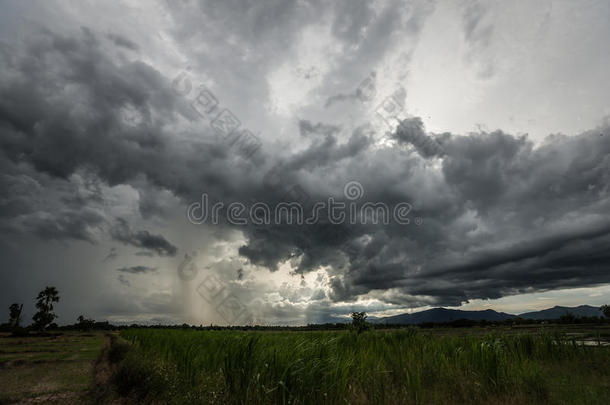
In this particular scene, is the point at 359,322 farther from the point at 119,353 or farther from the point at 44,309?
the point at 44,309

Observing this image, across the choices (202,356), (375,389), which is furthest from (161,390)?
(375,389)

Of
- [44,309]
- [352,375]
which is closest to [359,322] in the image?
[352,375]

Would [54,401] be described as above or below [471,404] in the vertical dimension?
below

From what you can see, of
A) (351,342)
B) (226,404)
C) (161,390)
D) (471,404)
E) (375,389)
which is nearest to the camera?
(226,404)

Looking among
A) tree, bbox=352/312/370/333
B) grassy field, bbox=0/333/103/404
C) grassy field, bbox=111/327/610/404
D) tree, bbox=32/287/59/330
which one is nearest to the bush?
grassy field, bbox=0/333/103/404

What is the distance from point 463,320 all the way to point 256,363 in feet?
338

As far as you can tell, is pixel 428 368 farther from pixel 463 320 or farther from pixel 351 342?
pixel 463 320

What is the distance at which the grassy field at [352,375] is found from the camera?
684cm

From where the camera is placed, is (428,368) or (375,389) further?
(428,368)

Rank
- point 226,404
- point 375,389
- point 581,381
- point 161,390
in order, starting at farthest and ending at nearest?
point 581,381 → point 161,390 → point 375,389 → point 226,404

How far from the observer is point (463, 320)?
93812 mm

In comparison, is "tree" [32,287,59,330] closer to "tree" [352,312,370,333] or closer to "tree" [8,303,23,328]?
"tree" [8,303,23,328]

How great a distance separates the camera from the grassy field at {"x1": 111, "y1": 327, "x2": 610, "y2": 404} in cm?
684

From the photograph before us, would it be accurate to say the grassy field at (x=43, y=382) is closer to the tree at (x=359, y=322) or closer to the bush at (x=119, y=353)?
the bush at (x=119, y=353)
